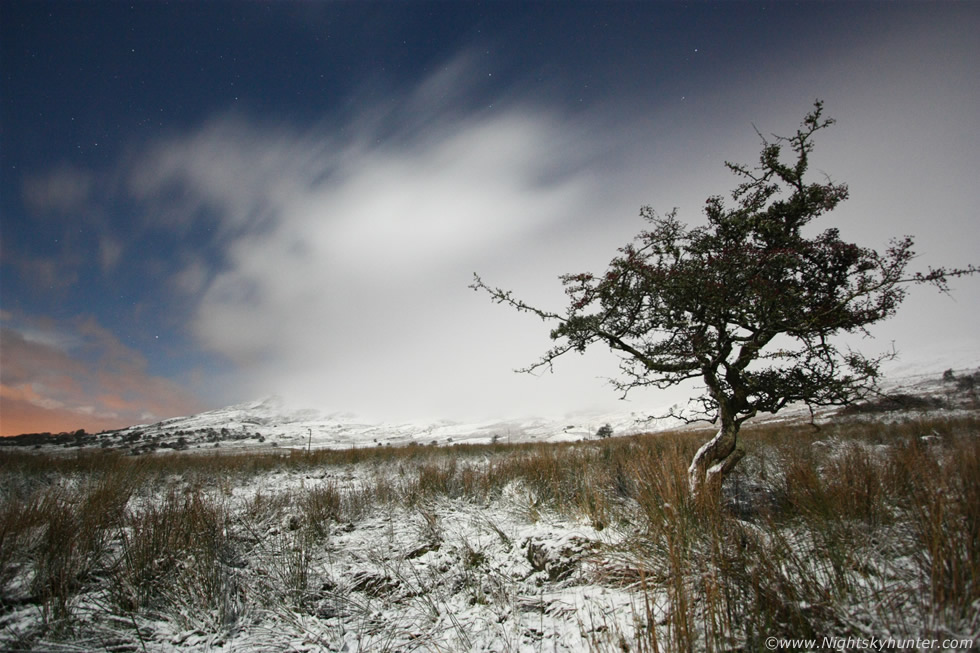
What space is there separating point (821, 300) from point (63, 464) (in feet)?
69.5

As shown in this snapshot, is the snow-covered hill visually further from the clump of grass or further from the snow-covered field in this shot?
the clump of grass

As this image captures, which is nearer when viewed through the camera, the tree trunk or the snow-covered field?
the snow-covered field

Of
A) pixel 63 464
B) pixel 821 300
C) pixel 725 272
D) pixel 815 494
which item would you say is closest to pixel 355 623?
pixel 815 494

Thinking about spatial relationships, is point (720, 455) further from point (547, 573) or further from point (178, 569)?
point (178, 569)

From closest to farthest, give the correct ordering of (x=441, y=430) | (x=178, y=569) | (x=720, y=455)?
(x=178, y=569), (x=720, y=455), (x=441, y=430)

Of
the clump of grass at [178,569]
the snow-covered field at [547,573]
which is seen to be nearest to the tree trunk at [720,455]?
the snow-covered field at [547,573]

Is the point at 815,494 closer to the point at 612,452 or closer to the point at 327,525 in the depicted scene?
the point at 327,525

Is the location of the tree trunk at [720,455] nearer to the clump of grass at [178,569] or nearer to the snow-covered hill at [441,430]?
the snow-covered hill at [441,430]

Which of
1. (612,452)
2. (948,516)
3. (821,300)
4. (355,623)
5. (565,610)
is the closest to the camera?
(948,516)

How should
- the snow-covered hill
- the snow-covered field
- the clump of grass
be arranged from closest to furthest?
the snow-covered field, the clump of grass, the snow-covered hill

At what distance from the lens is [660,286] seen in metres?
4.75

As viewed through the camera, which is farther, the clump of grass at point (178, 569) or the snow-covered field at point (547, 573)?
the clump of grass at point (178, 569)

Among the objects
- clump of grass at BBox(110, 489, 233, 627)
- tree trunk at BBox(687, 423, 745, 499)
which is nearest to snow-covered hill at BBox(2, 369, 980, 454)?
tree trunk at BBox(687, 423, 745, 499)

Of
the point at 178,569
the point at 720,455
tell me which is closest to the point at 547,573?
the point at 720,455
